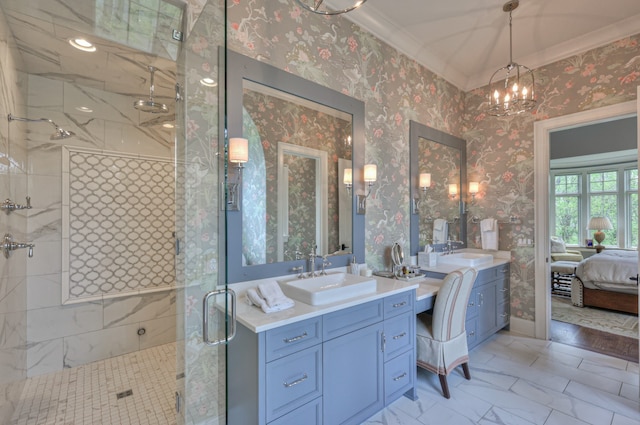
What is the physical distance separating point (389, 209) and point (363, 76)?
1244mm

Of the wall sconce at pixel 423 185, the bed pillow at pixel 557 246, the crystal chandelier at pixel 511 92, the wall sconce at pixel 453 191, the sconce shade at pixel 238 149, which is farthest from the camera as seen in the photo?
the bed pillow at pixel 557 246

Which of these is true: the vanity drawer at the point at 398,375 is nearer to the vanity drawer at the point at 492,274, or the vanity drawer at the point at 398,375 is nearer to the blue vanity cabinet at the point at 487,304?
the blue vanity cabinet at the point at 487,304

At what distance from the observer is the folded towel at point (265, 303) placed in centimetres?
157

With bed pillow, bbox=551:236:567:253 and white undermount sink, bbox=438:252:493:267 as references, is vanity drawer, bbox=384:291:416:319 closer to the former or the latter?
white undermount sink, bbox=438:252:493:267

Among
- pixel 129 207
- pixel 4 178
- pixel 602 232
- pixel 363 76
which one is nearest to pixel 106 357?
pixel 129 207

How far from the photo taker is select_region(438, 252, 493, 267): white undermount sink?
3041mm

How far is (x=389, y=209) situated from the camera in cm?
287

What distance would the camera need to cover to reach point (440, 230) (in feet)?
11.4

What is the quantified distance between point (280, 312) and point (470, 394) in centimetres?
175

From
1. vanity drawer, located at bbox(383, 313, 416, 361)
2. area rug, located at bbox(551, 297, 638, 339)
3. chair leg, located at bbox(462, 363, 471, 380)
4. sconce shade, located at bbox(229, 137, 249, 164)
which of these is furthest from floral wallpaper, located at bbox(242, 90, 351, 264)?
area rug, located at bbox(551, 297, 638, 339)

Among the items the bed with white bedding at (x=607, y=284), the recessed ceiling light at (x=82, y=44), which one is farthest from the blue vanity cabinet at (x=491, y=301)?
the recessed ceiling light at (x=82, y=44)

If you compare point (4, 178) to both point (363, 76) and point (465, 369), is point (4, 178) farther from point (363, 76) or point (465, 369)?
point (465, 369)

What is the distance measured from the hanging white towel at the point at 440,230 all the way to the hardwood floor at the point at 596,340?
157cm

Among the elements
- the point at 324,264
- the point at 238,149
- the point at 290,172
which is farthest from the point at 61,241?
the point at 324,264
